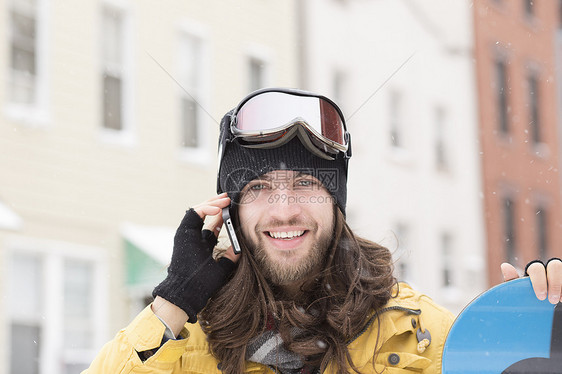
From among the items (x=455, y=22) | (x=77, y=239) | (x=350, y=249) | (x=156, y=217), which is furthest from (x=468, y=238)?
(x=350, y=249)

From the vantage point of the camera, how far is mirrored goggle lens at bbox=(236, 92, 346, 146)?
3225 millimetres

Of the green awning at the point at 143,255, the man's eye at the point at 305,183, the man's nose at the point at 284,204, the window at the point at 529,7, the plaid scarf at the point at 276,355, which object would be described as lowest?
the green awning at the point at 143,255

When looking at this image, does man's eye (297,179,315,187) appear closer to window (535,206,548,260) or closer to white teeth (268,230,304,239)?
Answer: white teeth (268,230,304,239)

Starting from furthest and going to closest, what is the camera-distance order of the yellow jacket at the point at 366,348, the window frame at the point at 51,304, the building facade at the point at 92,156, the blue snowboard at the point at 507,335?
1. the building facade at the point at 92,156
2. the window frame at the point at 51,304
3. the yellow jacket at the point at 366,348
4. the blue snowboard at the point at 507,335

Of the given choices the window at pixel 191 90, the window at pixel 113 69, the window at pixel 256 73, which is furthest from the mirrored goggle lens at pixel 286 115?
the window at pixel 256 73

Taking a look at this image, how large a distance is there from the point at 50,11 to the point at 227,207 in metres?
8.43

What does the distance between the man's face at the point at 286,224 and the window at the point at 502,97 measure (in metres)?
20.4

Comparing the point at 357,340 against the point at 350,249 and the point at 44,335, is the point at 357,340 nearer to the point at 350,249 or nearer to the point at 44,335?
the point at 350,249

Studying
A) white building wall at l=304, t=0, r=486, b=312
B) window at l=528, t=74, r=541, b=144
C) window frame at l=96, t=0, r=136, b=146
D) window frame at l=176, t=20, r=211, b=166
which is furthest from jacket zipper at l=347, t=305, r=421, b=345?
window at l=528, t=74, r=541, b=144

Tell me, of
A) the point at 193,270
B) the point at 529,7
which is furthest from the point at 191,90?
the point at 529,7

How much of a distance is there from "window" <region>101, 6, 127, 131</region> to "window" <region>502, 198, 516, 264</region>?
1380 centimetres

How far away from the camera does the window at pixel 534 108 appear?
966 inches

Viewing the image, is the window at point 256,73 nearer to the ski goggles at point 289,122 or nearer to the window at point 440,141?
the window at point 440,141

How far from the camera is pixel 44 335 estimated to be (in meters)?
10.5
